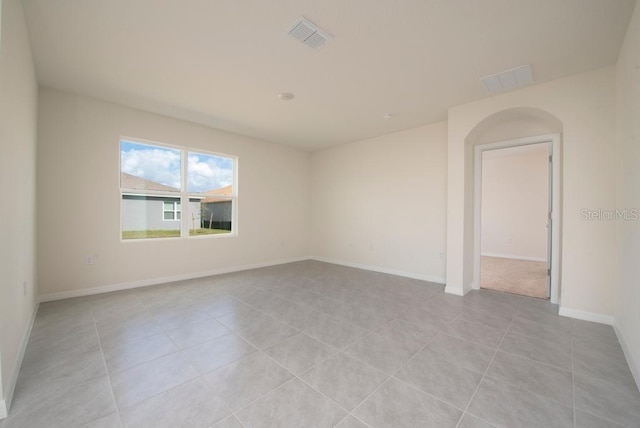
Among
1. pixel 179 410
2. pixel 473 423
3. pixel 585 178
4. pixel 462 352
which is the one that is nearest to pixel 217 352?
pixel 179 410

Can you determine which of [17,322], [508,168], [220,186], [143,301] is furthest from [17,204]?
[508,168]

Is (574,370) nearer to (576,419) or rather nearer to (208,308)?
(576,419)

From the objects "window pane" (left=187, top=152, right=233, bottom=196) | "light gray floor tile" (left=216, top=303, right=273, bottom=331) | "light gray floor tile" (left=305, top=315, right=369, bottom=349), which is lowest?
"light gray floor tile" (left=305, top=315, right=369, bottom=349)

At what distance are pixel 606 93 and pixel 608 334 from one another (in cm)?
247

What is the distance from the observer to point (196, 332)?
252 cm

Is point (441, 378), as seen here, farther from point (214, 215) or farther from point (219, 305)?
point (214, 215)

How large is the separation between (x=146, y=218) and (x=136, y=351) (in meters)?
2.54

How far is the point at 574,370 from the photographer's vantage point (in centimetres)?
195

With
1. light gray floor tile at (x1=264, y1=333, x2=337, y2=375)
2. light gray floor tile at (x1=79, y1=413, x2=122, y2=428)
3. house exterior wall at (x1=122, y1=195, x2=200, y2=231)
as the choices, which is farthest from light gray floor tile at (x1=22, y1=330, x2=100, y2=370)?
house exterior wall at (x1=122, y1=195, x2=200, y2=231)

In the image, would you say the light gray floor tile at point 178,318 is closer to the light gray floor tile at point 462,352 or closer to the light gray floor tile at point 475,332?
the light gray floor tile at point 462,352

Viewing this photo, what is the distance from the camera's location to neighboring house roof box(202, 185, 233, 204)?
16.0 ft

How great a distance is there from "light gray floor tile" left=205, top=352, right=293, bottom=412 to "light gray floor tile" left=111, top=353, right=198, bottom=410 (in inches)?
8.6

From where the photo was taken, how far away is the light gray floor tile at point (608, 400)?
1504 mm

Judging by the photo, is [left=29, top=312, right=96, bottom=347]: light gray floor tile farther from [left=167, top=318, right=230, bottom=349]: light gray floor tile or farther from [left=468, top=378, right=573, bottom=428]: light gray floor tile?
[left=468, top=378, right=573, bottom=428]: light gray floor tile
